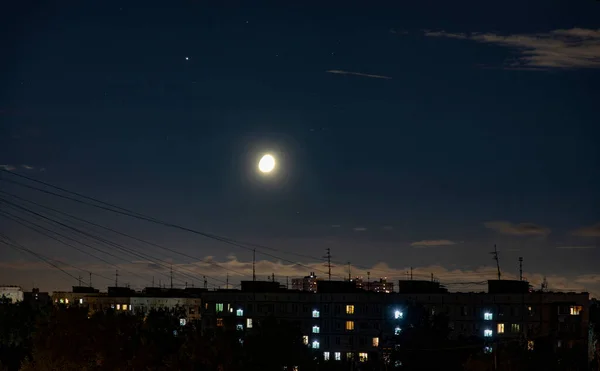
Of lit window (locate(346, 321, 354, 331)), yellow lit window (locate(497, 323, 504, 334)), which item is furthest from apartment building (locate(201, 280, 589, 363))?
lit window (locate(346, 321, 354, 331))

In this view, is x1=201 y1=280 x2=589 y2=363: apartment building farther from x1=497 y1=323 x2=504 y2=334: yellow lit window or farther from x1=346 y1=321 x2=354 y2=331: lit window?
x1=346 y1=321 x2=354 y2=331: lit window

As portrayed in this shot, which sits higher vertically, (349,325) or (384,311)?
(384,311)

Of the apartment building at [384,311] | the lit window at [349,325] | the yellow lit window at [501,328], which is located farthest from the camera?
the lit window at [349,325]

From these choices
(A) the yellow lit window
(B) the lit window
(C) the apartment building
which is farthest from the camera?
(B) the lit window

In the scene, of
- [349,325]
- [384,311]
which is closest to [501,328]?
[384,311]

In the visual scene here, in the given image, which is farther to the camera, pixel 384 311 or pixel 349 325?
pixel 349 325

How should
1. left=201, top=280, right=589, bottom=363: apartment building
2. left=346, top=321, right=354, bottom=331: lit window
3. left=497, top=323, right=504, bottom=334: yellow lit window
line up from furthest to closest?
left=346, top=321, right=354, bottom=331: lit window, left=497, top=323, right=504, bottom=334: yellow lit window, left=201, top=280, right=589, bottom=363: apartment building

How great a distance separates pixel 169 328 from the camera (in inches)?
3041

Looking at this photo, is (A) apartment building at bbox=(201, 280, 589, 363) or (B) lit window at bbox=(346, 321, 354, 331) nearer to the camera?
(A) apartment building at bbox=(201, 280, 589, 363)

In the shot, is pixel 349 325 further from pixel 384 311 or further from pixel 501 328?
pixel 501 328

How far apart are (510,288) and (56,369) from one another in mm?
64344

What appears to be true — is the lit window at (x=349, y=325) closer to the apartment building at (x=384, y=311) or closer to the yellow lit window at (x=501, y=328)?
the apartment building at (x=384, y=311)

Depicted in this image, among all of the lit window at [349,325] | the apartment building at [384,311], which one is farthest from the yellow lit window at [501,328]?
the lit window at [349,325]

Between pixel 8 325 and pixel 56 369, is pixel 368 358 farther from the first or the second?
pixel 56 369
